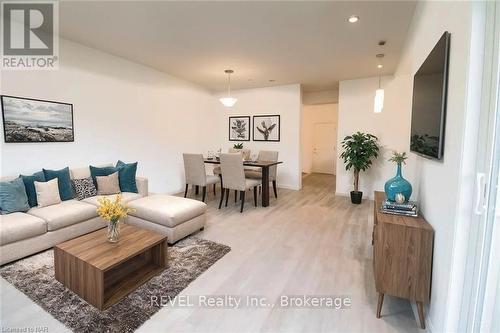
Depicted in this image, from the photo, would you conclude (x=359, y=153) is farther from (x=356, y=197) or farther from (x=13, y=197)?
(x=13, y=197)

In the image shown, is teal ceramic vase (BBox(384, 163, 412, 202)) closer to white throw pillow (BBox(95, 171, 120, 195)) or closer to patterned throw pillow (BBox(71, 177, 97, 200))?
white throw pillow (BBox(95, 171, 120, 195))

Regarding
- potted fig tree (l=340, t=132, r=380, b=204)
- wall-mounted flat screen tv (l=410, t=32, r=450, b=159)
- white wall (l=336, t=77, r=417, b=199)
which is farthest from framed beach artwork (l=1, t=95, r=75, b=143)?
white wall (l=336, t=77, r=417, b=199)

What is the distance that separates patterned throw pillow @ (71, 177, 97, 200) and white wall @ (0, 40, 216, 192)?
1.35ft

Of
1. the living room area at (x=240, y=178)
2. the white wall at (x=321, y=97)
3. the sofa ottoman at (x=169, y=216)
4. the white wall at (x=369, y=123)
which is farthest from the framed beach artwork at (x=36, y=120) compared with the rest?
the white wall at (x=321, y=97)

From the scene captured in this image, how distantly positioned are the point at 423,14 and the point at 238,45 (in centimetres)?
222

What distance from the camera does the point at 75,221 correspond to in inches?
111

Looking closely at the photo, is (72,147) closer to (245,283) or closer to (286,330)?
(245,283)

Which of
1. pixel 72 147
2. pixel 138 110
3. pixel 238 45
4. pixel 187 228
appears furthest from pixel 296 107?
pixel 72 147

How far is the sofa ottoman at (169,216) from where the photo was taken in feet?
9.24

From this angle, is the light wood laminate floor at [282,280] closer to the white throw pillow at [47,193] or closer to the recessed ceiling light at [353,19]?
the white throw pillow at [47,193]

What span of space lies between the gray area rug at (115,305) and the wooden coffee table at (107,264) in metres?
0.07

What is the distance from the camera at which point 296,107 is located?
19.0 feet

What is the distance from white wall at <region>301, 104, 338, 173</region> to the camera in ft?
27.7

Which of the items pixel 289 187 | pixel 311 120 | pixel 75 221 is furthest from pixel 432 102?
pixel 311 120
